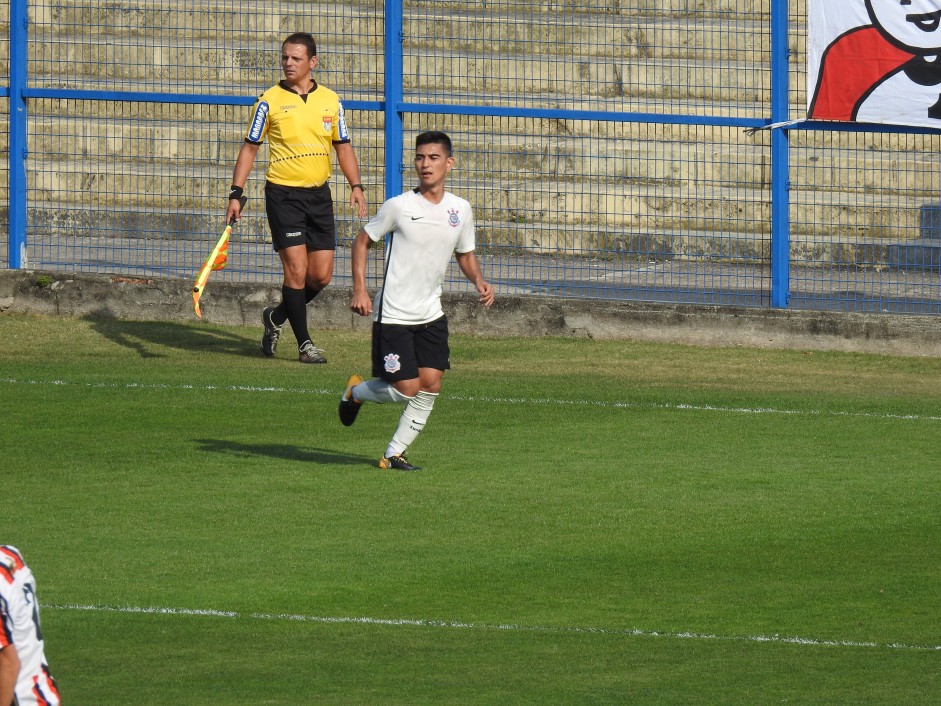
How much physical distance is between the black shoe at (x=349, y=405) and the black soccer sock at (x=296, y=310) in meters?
3.40

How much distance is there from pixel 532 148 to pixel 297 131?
16.2 ft

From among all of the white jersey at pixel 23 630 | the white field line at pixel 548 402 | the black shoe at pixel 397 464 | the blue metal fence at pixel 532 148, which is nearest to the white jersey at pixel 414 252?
the black shoe at pixel 397 464

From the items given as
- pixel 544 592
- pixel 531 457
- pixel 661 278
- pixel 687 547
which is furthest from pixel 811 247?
pixel 544 592

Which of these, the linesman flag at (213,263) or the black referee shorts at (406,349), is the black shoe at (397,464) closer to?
the black referee shorts at (406,349)

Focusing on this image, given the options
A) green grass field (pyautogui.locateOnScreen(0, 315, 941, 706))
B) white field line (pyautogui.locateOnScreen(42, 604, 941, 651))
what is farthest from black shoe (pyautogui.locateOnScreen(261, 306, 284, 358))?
white field line (pyautogui.locateOnScreen(42, 604, 941, 651))

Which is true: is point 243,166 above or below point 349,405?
above

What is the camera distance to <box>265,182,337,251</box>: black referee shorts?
1416cm

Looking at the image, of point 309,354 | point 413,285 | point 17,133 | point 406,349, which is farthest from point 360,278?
point 17,133

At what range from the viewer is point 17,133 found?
16.8 m

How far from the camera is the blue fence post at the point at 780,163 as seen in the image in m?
15.6

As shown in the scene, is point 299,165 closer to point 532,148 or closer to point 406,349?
point 406,349

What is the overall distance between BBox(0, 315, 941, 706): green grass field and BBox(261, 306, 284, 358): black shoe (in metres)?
0.14

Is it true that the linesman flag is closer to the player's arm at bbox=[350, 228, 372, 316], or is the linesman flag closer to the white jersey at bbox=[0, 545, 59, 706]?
the player's arm at bbox=[350, 228, 372, 316]

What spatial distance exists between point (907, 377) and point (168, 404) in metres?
5.57
